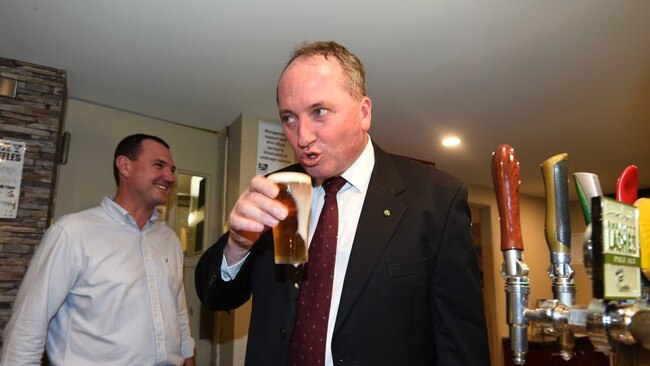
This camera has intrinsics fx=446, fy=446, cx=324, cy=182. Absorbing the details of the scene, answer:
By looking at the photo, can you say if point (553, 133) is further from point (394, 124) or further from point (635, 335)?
point (635, 335)

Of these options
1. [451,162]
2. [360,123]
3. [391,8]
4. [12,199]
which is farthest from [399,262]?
[451,162]

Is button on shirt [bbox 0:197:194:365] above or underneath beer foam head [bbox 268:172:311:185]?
underneath

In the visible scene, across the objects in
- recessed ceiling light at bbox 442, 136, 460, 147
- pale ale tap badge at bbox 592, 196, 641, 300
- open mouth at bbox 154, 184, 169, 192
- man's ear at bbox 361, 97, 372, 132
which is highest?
recessed ceiling light at bbox 442, 136, 460, 147

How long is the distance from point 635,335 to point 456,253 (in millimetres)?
588

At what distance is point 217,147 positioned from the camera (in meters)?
3.46

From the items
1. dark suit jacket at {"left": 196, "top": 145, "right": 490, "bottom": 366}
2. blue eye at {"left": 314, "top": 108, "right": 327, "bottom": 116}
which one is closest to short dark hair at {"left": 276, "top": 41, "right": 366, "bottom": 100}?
blue eye at {"left": 314, "top": 108, "right": 327, "bottom": 116}

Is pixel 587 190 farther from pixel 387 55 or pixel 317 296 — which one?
pixel 387 55

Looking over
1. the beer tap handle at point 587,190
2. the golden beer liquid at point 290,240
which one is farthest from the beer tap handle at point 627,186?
the golden beer liquid at point 290,240

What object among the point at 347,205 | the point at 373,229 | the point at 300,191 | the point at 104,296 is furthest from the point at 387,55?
the point at 104,296

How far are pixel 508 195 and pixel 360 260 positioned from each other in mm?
474

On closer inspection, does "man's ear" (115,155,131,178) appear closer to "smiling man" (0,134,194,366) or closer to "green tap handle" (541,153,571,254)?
"smiling man" (0,134,194,366)

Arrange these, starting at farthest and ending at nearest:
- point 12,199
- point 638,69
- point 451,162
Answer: point 451,162 < point 638,69 < point 12,199

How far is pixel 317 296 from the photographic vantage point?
1064mm

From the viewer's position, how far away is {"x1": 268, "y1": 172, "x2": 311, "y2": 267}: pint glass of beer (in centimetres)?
93
